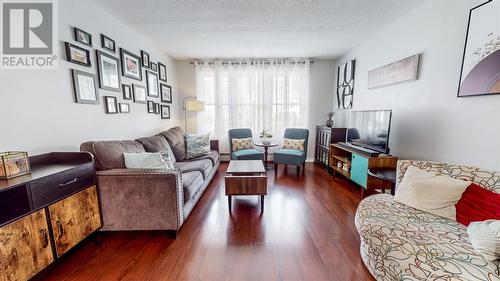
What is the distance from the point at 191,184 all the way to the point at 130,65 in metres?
2.06

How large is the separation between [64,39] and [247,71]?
3.24 meters

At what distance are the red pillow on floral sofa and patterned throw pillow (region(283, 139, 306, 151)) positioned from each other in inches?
109

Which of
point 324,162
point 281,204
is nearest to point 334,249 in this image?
point 281,204

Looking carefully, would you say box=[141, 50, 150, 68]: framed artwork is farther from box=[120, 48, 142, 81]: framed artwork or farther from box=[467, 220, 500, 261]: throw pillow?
box=[467, 220, 500, 261]: throw pillow

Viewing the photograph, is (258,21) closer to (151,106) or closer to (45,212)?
(151,106)

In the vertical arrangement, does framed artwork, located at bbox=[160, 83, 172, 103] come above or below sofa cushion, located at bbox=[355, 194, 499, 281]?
above

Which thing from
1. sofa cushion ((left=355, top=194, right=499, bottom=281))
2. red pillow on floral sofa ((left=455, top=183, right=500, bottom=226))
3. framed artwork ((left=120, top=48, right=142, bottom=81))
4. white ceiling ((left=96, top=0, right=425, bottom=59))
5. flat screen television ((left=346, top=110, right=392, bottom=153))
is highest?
white ceiling ((left=96, top=0, right=425, bottom=59))

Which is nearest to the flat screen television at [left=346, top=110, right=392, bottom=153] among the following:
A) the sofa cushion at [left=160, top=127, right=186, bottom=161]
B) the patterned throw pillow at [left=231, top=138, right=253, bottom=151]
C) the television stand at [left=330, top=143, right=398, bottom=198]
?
the television stand at [left=330, top=143, right=398, bottom=198]

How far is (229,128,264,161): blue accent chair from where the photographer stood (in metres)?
3.92

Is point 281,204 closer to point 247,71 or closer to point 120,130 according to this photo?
point 120,130

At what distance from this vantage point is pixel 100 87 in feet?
7.54

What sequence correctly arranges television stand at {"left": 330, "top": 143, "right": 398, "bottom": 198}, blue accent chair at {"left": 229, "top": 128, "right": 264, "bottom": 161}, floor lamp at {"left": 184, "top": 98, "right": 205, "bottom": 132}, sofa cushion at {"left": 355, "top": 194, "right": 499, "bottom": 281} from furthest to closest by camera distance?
1. floor lamp at {"left": 184, "top": 98, "right": 205, "bottom": 132}
2. blue accent chair at {"left": 229, "top": 128, "right": 264, "bottom": 161}
3. television stand at {"left": 330, "top": 143, "right": 398, "bottom": 198}
4. sofa cushion at {"left": 355, "top": 194, "right": 499, "bottom": 281}

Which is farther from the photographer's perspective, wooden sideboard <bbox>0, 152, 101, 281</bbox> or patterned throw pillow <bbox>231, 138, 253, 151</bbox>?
patterned throw pillow <bbox>231, 138, 253, 151</bbox>

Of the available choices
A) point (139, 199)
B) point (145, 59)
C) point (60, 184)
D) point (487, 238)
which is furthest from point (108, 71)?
point (487, 238)
